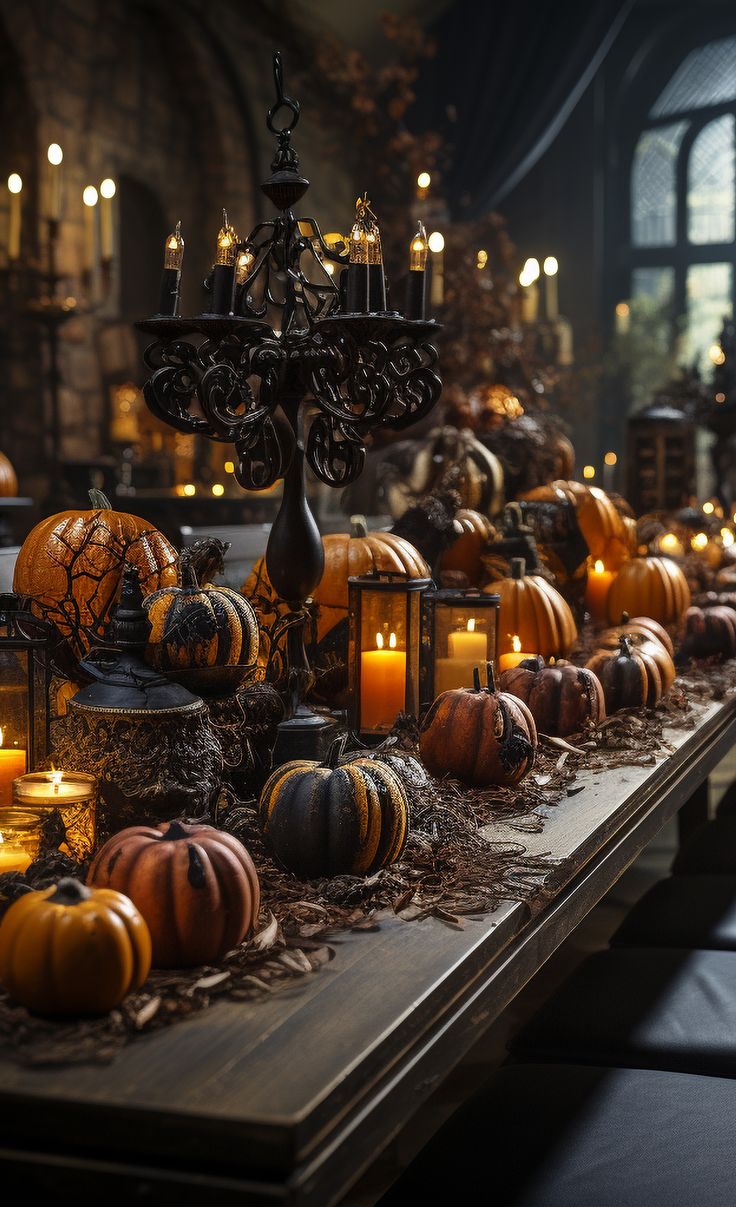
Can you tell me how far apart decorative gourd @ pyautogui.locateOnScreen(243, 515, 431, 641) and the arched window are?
38.9 ft

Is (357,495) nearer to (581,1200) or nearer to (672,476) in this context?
(672,476)

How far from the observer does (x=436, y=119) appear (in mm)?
8859

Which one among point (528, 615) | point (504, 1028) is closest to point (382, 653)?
point (528, 615)

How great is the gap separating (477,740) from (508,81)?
25.3 feet

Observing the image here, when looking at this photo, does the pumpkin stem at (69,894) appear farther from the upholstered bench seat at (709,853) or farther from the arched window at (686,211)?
the arched window at (686,211)

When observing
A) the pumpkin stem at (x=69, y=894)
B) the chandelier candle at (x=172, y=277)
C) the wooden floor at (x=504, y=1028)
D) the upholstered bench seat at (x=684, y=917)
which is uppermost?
the chandelier candle at (x=172, y=277)

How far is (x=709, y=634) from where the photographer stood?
294 cm

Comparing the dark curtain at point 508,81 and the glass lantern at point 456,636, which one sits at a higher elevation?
the dark curtain at point 508,81

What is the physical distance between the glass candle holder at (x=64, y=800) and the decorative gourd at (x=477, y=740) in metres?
0.55

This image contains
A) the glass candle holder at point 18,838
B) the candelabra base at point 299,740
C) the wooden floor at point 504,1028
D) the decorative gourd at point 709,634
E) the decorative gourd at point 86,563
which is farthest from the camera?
the decorative gourd at point 709,634

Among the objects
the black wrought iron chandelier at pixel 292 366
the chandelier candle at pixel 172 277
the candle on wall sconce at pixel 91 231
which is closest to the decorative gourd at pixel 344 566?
the black wrought iron chandelier at pixel 292 366

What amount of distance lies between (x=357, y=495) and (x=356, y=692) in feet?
6.08

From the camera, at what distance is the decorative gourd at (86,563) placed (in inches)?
70.2

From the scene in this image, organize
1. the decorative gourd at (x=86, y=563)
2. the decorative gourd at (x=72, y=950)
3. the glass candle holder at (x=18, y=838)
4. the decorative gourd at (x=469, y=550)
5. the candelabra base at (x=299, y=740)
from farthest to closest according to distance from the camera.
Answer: the decorative gourd at (x=469, y=550) < the decorative gourd at (x=86, y=563) < the candelabra base at (x=299, y=740) < the glass candle holder at (x=18, y=838) < the decorative gourd at (x=72, y=950)
